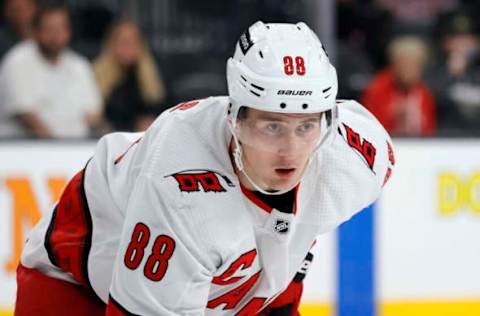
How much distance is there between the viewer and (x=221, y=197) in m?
2.35

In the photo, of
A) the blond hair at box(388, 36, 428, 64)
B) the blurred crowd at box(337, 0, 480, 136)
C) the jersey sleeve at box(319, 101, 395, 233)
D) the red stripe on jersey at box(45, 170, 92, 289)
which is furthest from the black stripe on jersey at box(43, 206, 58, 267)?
the blond hair at box(388, 36, 428, 64)

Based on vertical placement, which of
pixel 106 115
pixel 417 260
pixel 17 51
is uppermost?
pixel 17 51

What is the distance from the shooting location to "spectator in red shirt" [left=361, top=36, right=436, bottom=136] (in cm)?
455

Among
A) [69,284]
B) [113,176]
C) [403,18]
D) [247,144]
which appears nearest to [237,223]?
[247,144]

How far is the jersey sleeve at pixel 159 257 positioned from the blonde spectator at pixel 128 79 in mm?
2036

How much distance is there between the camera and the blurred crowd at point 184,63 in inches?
166

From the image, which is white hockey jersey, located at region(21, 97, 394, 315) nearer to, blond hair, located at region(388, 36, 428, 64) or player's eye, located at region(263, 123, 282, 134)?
player's eye, located at region(263, 123, 282, 134)

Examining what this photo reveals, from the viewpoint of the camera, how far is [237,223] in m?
2.38

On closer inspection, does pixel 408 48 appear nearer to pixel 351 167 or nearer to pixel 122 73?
pixel 122 73

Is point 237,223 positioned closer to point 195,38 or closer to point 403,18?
point 195,38

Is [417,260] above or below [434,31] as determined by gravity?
below

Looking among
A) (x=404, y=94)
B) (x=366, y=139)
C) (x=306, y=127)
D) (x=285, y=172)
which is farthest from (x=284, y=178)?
(x=404, y=94)

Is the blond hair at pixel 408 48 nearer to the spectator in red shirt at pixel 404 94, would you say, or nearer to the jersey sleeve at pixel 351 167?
the spectator in red shirt at pixel 404 94

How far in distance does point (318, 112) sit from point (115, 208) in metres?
0.52
